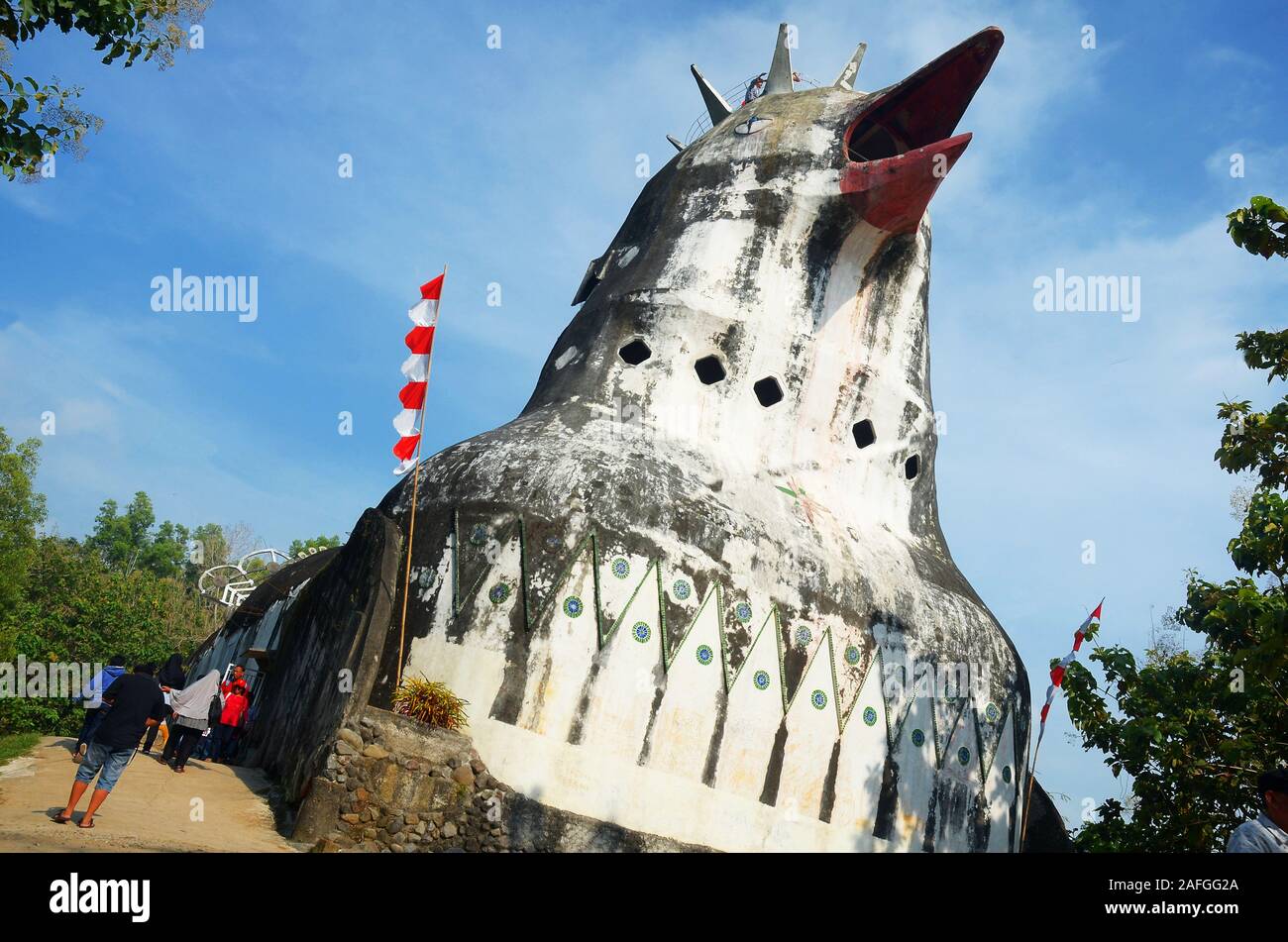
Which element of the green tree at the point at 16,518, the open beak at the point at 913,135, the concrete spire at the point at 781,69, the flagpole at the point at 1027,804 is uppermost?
the concrete spire at the point at 781,69

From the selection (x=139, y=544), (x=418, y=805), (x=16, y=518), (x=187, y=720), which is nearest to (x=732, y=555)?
(x=418, y=805)

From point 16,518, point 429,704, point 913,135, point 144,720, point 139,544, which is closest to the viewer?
point 144,720

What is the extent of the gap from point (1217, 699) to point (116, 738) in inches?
532

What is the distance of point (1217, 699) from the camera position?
47.9ft

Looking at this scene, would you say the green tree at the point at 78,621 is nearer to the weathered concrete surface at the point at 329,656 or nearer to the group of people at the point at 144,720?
the group of people at the point at 144,720

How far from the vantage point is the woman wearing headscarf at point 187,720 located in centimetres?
1227

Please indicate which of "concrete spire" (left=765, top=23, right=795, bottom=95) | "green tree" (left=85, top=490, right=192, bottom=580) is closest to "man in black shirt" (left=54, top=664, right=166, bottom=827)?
"concrete spire" (left=765, top=23, right=795, bottom=95)

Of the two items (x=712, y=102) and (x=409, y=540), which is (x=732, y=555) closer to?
(x=409, y=540)

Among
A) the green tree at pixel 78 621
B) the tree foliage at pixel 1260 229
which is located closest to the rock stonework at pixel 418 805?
the tree foliage at pixel 1260 229

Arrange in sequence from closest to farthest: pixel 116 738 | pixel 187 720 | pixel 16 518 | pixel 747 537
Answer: pixel 116 738 < pixel 187 720 < pixel 747 537 < pixel 16 518

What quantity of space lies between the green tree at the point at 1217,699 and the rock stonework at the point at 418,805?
273 inches

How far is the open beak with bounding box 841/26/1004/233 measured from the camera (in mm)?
15414
